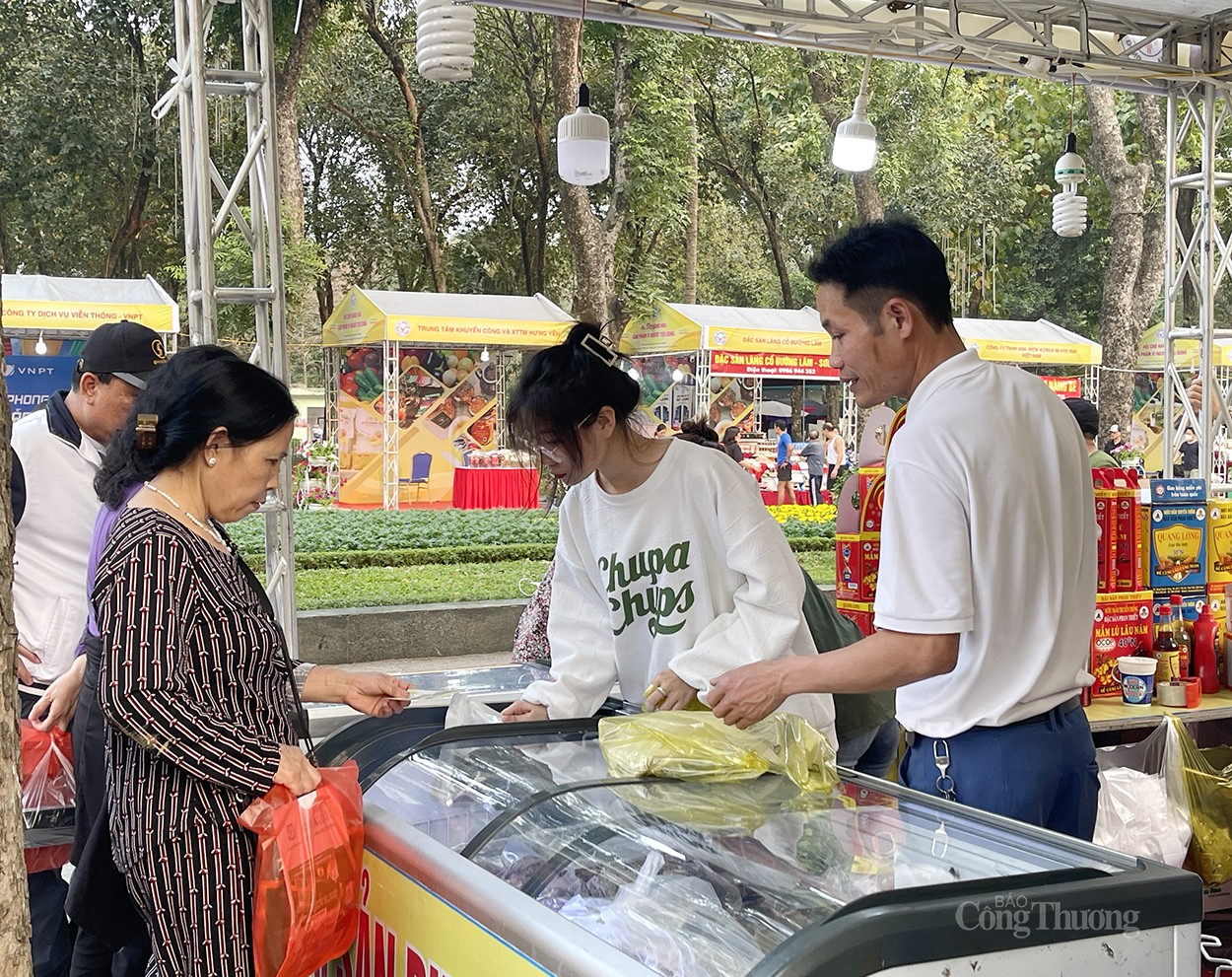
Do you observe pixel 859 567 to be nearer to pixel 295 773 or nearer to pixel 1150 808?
pixel 1150 808

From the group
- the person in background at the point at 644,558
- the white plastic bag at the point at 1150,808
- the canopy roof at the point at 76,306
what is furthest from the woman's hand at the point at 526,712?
the canopy roof at the point at 76,306

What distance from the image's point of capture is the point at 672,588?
229cm

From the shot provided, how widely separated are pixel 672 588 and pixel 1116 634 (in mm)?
1962

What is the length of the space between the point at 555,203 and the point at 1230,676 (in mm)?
19836

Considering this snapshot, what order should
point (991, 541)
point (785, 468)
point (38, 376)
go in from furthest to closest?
point (785, 468), point (38, 376), point (991, 541)

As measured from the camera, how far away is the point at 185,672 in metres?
1.72

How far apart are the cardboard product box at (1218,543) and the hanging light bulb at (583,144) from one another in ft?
12.8

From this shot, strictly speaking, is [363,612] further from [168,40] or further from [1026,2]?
[168,40]

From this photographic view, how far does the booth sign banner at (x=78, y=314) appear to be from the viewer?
13.1 metres

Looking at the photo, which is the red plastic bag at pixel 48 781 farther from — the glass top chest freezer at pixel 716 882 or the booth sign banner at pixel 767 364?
the booth sign banner at pixel 767 364

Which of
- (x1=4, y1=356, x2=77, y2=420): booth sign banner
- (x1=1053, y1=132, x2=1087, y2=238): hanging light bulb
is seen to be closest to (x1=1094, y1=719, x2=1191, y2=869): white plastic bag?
(x1=1053, y1=132, x2=1087, y2=238): hanging light bulb

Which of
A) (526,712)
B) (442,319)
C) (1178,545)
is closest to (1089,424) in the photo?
(1178,545)

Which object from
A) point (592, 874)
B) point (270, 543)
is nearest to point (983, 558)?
point (592, 874)

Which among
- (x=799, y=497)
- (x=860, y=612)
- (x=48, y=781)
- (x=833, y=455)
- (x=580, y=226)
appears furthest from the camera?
(x=799, y=497)
